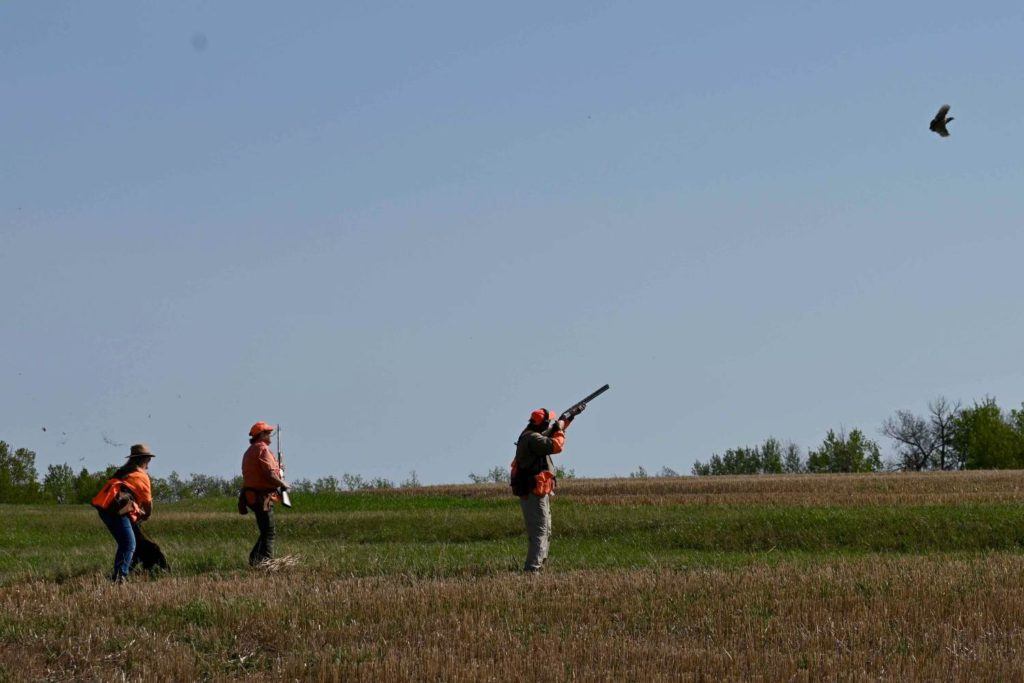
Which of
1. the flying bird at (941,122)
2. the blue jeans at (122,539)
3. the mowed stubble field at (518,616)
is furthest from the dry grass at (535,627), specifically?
the flying bird at (941,122)

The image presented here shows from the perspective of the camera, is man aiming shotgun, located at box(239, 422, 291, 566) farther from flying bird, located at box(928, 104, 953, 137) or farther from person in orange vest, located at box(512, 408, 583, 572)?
flying bird, located at box(928, 104, 953, 137)

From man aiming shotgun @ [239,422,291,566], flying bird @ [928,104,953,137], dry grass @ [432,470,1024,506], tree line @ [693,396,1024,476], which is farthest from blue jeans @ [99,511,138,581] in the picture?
tree line @ [693,396,1024,476]

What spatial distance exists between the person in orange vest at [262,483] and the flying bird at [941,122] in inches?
397

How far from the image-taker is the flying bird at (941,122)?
17.8 metres

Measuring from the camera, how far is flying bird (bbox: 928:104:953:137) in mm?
17797

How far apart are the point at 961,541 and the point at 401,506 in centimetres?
2148

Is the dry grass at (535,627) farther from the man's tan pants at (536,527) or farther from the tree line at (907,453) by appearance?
the tree line at (907,453)

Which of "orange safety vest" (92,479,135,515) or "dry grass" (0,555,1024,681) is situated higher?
"orange safety vest" (92,479,135,515)

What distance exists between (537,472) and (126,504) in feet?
17.2

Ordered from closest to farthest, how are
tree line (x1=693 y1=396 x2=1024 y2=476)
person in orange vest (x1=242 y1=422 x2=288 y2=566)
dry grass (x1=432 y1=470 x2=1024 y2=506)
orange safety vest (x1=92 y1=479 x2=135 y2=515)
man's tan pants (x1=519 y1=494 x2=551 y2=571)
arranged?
orange safety vest (x1=92 y1=479 x2=135 y2=515) → man's tan pants (x1=519 y1=494 x2=551 y2=571) → person in orange vest (x1=242 y1=422 x2=288 y2=566) → dry grass (x1=432 y1=470 x2=1024 y2=506) → tree line (x1=693 y1=396 x2=1024 y2=476)

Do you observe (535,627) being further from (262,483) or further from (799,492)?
(799,492)

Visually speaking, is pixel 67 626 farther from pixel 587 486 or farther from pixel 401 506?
pixel 587 486

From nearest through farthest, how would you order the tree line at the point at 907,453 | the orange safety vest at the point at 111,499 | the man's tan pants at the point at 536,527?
the orange safety vest at the point at 111,499 → the man's tan pants at the point at 536,527 → the tree line at the point at 907,453

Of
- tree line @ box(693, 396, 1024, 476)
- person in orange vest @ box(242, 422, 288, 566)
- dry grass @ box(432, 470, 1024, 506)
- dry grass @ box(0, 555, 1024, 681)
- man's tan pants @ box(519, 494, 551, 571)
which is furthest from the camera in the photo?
tree line @ box(693, 396, 1024, 476)
